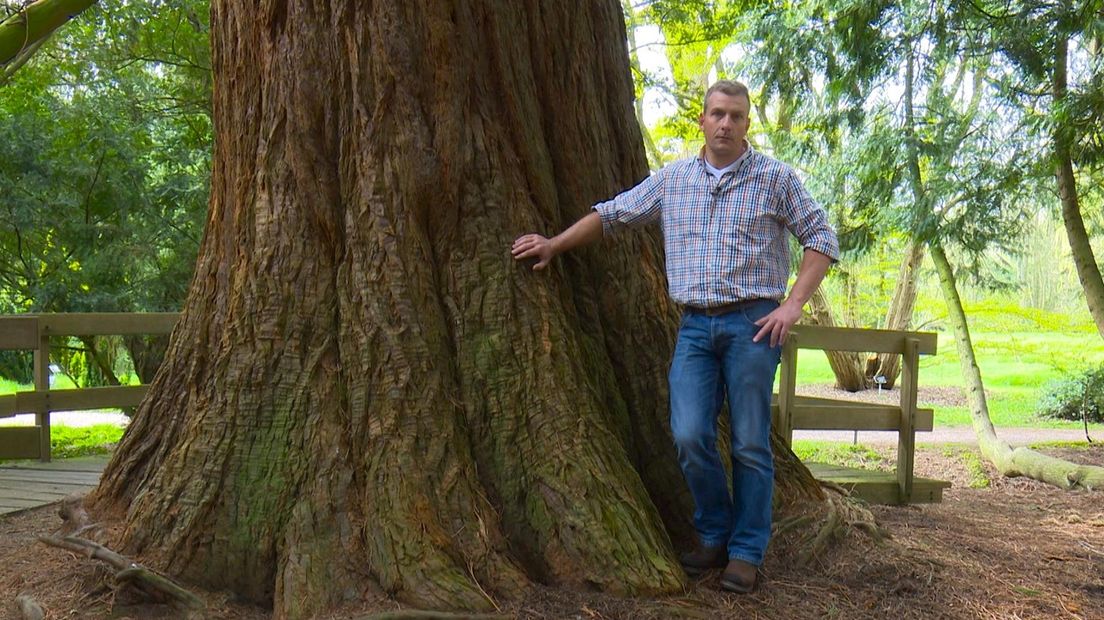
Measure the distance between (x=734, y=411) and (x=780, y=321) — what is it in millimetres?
403

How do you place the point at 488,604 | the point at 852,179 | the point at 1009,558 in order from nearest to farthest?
the point at 488,604
the point at 1009,558
the point at 852,179

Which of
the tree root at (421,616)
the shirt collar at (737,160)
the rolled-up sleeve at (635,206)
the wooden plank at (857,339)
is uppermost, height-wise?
the shirt collar at (737,160)

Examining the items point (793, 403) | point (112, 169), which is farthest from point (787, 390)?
point (112, 169)

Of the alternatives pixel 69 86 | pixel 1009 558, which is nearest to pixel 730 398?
pixel 1009 558

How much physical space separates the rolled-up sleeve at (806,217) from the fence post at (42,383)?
5690 mm

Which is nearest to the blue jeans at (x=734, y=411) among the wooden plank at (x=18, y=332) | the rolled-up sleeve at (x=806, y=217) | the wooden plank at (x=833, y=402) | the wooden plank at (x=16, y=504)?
the rolled-up sleeve at (x=806, y=217)

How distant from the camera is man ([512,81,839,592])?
356 centimetres

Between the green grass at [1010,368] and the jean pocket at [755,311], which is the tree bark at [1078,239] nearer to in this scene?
the green grass at [1010,368]

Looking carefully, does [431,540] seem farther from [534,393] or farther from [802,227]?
[802,227]

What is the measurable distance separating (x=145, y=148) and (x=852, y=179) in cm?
1045

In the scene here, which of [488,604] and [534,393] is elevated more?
[534,393]

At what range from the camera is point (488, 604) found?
10.6ft

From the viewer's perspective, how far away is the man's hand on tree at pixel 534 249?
3.81 metres

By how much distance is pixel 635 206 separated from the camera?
381cm
